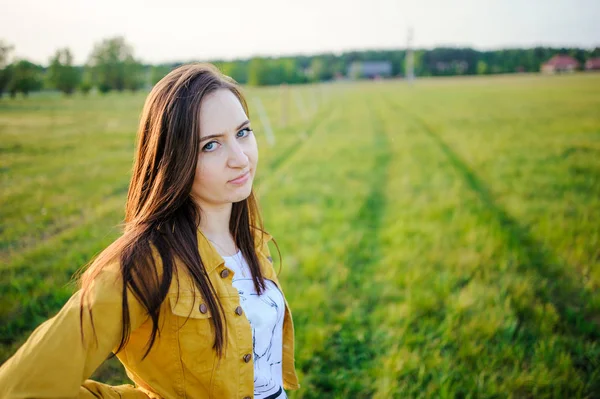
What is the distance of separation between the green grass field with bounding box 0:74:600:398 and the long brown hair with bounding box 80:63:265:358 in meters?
1.85

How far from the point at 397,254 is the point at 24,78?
489 centimetres

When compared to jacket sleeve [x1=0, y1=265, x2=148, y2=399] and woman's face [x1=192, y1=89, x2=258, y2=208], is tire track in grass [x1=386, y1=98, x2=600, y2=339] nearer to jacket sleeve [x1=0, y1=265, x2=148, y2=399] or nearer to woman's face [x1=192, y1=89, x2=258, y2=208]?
woman's face [x1=192, y1=89, x2=258, y2=208]

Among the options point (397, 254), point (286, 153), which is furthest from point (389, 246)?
point (286, 153)

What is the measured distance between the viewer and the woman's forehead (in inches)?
53.3

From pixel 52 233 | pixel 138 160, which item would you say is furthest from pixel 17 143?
pixel 138 160

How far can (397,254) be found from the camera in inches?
185

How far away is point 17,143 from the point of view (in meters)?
6.78

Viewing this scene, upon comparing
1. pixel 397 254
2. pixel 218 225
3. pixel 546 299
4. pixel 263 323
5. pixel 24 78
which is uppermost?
pixel 24 78

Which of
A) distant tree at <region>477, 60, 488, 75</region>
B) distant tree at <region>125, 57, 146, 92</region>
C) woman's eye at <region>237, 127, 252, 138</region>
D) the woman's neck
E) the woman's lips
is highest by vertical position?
distant tree at <region>477, 60, 488, 75</region>

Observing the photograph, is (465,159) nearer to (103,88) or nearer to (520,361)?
(520,361)

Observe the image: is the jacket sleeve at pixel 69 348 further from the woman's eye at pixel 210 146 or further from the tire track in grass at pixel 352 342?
the tire track in grass at pixel 352 342

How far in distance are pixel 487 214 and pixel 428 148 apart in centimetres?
620

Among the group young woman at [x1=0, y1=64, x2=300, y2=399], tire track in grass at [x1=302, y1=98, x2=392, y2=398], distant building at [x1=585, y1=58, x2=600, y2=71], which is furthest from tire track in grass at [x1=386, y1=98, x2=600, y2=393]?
distant building at [x1=585, y1=58, x2=600, y2=71]

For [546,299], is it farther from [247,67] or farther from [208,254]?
[247,67]
